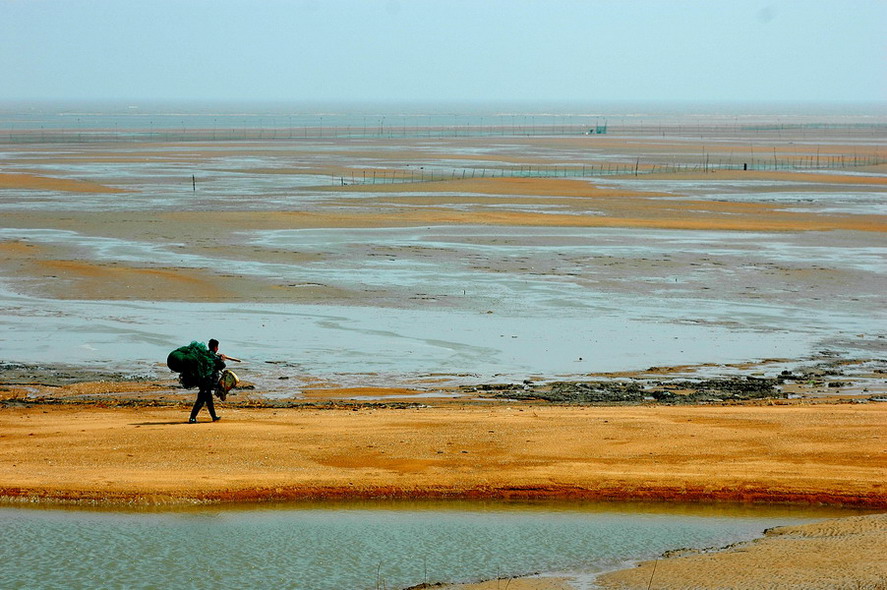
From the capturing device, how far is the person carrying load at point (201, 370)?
1773 cm

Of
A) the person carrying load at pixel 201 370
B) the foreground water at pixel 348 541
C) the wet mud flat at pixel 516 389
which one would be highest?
the person carrying load at pixel 201 370

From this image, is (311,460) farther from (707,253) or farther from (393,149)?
(393,149)

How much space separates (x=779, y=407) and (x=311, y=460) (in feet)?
27.5

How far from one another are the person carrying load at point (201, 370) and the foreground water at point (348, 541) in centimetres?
355

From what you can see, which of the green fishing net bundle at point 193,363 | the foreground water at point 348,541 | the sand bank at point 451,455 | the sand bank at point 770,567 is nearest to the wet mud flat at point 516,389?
the sand bank at point 451,455

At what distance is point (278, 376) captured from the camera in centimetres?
2292

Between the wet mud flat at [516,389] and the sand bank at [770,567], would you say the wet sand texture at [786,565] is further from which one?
the wet mud flat at [516,389]

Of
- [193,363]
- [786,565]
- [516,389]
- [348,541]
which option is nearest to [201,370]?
[193,363]

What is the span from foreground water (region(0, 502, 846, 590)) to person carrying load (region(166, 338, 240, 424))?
3555 millimetres

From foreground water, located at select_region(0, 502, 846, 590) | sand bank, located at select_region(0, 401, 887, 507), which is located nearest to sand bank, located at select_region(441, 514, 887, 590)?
foreground water, located at select_region(0, 502, 846, 590)

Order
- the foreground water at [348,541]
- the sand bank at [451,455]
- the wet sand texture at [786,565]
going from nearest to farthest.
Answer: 1. the wet sand texture at [786,565]
2. the foreground water at [348,541]
3. the sand bank at [451,455]

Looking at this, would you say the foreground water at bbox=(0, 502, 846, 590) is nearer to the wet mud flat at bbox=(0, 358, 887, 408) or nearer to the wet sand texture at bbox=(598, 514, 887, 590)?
the wet sand texture at bbox=(598, 514, 887, 590)

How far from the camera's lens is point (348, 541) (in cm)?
1363

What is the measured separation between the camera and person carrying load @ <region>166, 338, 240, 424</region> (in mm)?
17734
